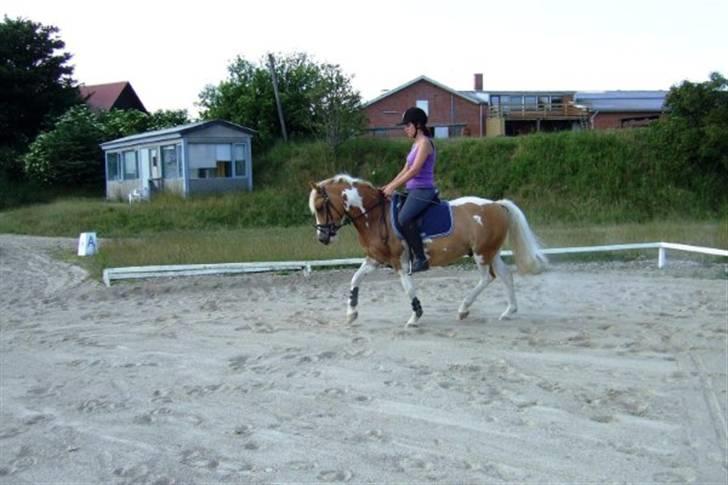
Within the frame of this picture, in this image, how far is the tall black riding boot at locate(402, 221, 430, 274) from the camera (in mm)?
9680

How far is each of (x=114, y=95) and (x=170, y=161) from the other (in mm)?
34488

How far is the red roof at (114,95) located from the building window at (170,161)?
31.2m

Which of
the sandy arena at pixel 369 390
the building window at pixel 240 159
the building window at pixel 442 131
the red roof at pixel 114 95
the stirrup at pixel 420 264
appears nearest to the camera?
the sandy arena at pixel 369 390

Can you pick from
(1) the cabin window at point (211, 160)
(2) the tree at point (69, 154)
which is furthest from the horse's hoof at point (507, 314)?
(2) the tree at point (69, 154)

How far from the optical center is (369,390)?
6.91m

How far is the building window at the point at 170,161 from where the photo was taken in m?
35.4

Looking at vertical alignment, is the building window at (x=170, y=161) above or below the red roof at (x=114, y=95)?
below

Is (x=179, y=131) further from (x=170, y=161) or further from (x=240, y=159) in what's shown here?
(x=240, y=159)

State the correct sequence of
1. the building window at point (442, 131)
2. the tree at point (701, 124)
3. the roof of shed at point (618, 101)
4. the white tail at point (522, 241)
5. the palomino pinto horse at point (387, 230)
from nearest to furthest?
the palomino pinto horse at point (387, 230) < the white tail at point (522, 241) < the tree at point (701, 124) < the roof of shed at point (618, 101) < the building window at point (442, 131)

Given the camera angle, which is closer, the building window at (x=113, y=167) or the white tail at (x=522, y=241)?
the white tail at (x=522, y=241)

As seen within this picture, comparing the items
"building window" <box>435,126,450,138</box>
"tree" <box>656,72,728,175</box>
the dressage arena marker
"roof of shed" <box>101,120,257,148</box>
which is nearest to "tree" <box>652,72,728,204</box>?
"tree" <box>656,72,728,175</box>

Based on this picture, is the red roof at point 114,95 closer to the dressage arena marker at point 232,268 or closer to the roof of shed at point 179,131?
the roof of shed at point 179,131

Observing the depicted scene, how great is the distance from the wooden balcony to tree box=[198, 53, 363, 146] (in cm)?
1407

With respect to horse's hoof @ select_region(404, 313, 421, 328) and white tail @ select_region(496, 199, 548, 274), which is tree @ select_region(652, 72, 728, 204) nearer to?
white tail @ select_region(496, 199, 548, 274)
